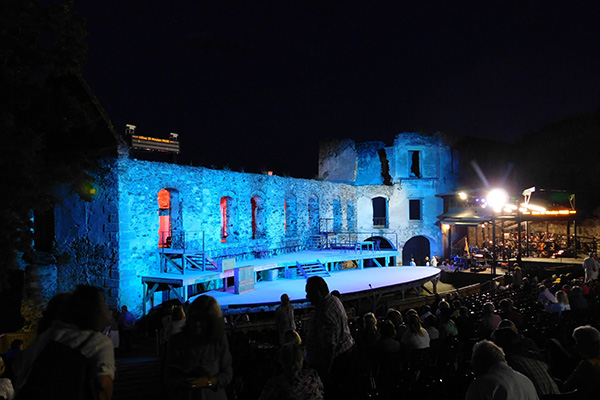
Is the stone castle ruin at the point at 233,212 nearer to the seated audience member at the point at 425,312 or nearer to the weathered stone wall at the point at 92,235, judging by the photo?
the weathered stone wall at the point at 92,235

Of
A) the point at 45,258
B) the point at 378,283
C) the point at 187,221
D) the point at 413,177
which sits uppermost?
the point at 413,177

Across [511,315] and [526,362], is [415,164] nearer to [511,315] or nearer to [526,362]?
[511,315]

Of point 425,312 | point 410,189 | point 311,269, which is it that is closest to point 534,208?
point 410,189

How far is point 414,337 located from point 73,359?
4364 millimetres

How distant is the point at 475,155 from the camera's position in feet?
97.9

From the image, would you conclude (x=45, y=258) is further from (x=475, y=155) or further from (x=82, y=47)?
(x=475, y=155)

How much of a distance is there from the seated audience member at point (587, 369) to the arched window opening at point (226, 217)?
16.0m

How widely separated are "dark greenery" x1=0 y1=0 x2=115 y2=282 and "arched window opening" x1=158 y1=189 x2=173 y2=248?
3.53 meters

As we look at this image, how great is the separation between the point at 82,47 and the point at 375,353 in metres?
12.3

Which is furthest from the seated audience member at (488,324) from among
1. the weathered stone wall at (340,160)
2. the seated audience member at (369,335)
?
the weathered stone wall at (340,160)

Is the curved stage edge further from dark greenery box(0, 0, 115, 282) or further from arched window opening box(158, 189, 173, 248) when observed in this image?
dark greenery box(0, 0, 115, 282)

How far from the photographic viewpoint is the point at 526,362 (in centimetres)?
362

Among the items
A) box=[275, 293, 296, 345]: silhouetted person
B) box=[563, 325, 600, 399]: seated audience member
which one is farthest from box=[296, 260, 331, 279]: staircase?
box=[563, 325, 600, 399]: seated audience member

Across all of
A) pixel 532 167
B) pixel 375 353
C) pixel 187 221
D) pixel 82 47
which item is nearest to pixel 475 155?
pixel 532 167
